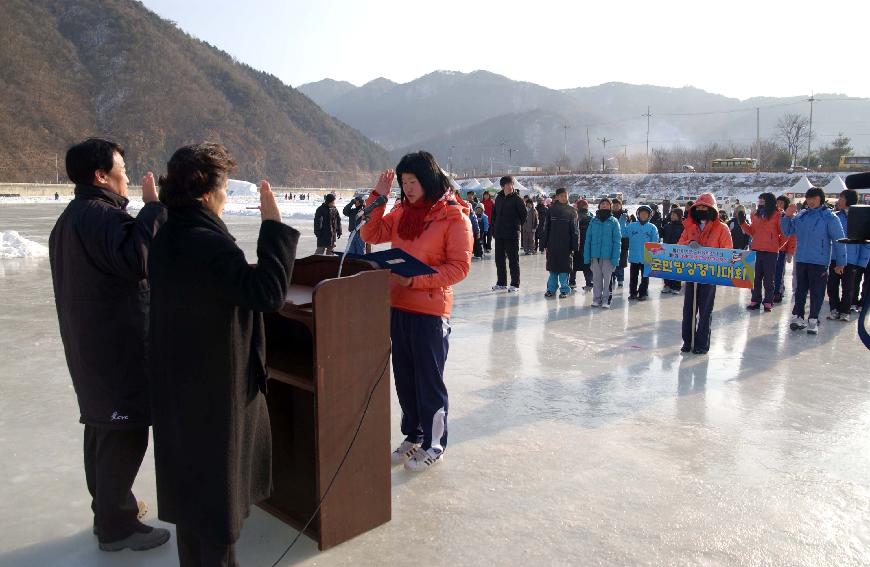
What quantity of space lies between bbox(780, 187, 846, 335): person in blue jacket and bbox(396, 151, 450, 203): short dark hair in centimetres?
595

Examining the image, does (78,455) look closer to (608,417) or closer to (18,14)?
(608,417)

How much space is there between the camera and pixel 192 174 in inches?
85.0

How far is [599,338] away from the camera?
7457mm

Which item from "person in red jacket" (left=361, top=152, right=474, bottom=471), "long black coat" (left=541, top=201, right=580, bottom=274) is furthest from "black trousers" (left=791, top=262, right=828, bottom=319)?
"person in red jacket" (left=361, top=152, right=474, bottom=471)

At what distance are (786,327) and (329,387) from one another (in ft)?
24.4

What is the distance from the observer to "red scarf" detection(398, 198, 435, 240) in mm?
3711

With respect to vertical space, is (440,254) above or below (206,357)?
above

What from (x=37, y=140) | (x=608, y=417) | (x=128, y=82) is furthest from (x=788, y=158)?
(x=128, y=82)

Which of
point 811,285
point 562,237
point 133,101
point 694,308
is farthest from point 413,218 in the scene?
point 133,101

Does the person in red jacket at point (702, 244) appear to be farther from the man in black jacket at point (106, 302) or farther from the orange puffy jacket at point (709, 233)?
the man in black jacket at point (106, 302)

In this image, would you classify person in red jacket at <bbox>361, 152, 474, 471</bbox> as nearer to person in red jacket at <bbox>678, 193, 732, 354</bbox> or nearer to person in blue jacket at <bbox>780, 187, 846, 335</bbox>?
person in red jacket at <bbox>678, 193, 732, 354</bbox>

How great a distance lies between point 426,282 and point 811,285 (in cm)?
646

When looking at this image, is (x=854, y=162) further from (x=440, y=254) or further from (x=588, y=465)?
(x=440, y=254)

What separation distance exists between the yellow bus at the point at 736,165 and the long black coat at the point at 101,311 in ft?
243
